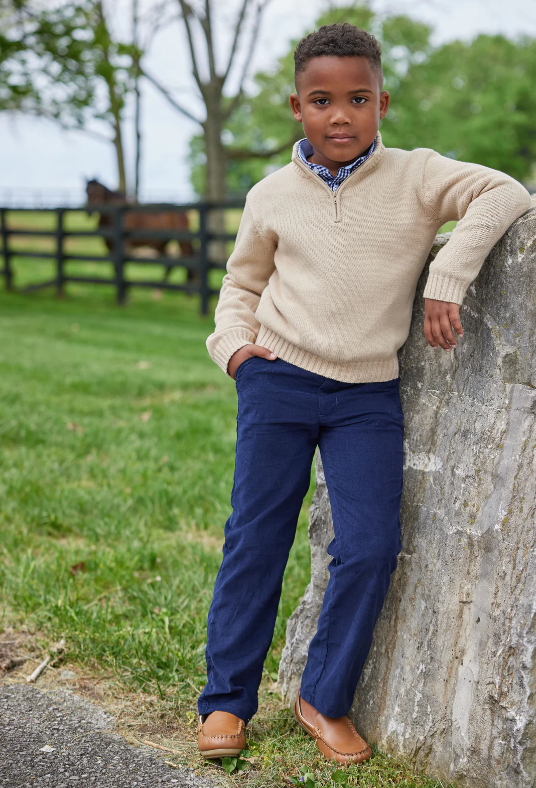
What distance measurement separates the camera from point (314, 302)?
224cm

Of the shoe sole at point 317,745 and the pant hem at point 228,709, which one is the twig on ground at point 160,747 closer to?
the pant hem at point 228,709

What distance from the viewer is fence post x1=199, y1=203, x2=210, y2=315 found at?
13047 mm

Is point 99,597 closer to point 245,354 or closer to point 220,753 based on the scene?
point 220,753

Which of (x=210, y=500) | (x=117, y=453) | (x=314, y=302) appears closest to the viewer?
(x=314, y=302)

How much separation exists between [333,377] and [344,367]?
4 cm

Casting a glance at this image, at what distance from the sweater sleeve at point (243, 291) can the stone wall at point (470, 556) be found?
0.48 meters

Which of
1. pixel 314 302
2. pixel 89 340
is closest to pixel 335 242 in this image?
pixel 314 302

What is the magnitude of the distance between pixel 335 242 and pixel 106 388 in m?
4.81

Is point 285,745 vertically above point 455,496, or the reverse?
point 455,496

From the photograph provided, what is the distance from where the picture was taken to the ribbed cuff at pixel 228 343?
7.83 feet

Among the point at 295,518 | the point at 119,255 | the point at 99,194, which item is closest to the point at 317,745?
the point at 295,518

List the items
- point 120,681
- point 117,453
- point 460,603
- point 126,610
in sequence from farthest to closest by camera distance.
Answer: point 117,453 → point 126,610 → point 120,681 → point 460,603

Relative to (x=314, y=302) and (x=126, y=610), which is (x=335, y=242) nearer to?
(x=314, y=302)

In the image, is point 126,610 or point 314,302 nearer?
point 314,302
